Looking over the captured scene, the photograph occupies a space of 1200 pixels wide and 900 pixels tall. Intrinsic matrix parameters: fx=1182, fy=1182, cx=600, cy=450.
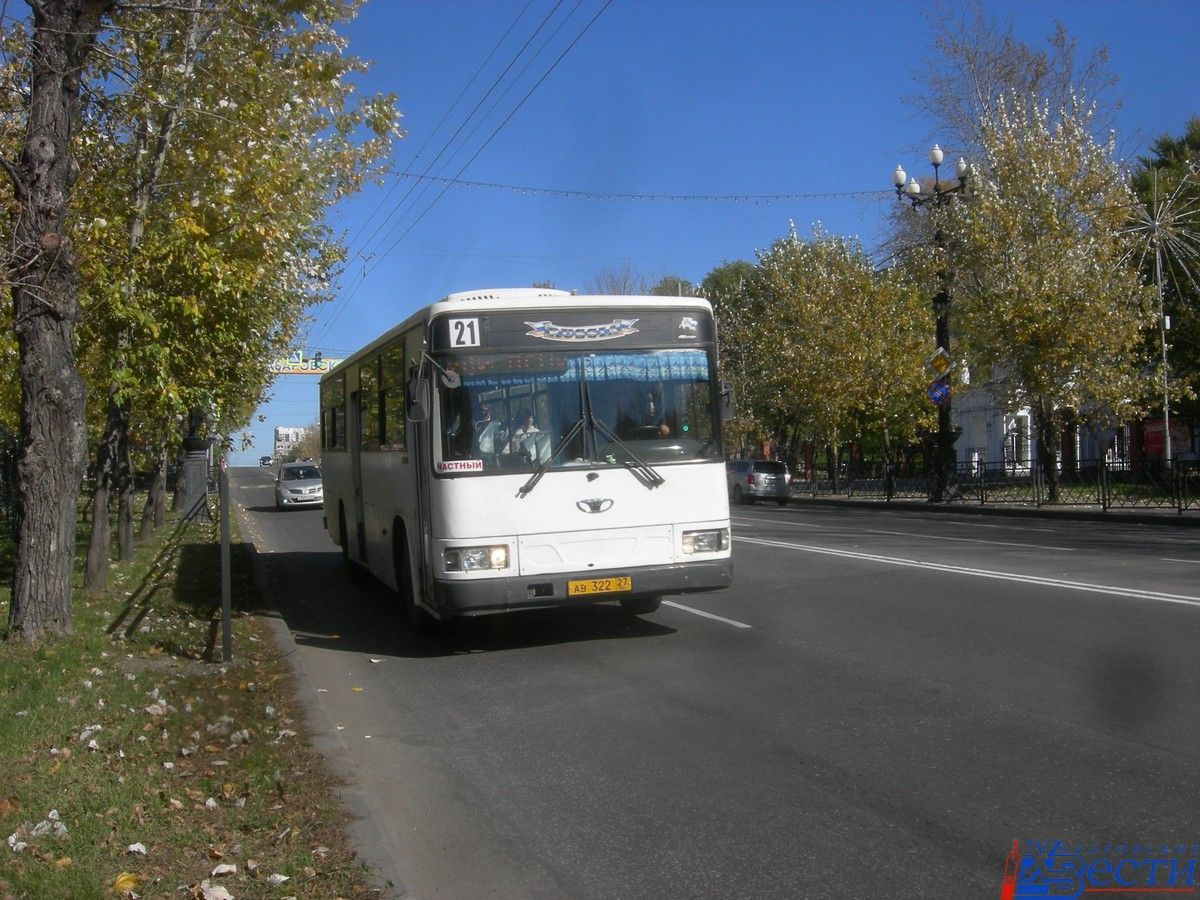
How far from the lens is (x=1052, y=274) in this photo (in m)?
30.4

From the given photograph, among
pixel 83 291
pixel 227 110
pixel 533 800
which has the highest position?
pixel 227 110

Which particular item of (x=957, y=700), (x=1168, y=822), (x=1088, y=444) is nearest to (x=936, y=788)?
(x=1168, y=822)

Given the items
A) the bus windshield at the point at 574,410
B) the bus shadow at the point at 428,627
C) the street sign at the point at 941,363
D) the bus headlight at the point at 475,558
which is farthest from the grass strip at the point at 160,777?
the street sign at the point at 941,363

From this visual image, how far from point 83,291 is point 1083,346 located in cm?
2561

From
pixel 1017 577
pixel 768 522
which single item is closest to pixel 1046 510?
pixel 768 522

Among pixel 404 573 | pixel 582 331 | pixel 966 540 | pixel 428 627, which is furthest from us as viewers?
pixel 966 540

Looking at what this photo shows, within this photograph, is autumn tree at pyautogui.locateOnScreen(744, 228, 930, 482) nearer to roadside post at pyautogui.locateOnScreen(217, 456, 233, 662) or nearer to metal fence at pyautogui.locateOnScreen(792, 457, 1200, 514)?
metal fence at pyautogui.locateOnScreen(792, 457, 1200, 514)

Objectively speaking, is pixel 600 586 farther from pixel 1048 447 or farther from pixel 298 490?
pixel 298 490

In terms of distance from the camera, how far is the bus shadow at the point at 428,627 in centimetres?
1073

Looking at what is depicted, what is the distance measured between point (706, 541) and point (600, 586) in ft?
3.38

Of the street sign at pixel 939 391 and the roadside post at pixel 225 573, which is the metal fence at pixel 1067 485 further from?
the roadside post at pixel 225 573

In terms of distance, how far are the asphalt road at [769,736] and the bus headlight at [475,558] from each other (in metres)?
0.83

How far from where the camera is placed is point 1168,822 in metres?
5.17

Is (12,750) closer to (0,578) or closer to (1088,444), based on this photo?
(0,578)
